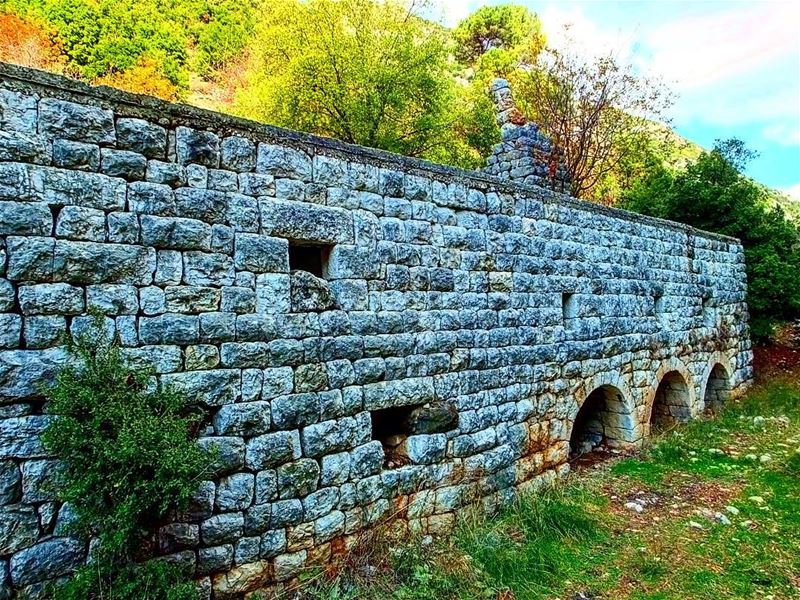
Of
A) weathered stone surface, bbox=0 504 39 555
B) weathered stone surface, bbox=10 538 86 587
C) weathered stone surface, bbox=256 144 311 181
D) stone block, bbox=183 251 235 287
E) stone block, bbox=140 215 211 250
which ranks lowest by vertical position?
weathered stone surface, bbox=10 538 86 587

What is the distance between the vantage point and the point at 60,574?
3.16 meters

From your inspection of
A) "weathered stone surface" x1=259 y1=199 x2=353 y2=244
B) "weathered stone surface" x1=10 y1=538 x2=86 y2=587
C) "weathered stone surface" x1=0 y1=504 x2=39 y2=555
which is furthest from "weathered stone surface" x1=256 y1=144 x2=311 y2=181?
"weathered stone surface" x1=10 y1=538 x2=86 y2=587

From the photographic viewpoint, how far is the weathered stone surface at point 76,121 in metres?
3.23

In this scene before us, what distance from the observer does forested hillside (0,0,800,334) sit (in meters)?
12.6

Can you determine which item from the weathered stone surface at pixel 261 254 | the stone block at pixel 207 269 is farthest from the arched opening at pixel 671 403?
the stone block at pixel 207 269

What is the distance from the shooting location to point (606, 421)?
8.23 m

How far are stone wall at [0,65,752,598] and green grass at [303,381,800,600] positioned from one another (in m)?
0.40

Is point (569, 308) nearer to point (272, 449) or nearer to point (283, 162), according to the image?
point (283, 162)

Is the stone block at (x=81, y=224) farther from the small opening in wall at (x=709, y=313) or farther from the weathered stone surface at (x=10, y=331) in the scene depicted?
the small opening in wall at (x=709, y=313)

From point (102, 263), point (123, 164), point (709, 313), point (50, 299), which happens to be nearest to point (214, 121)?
point (123, 164)

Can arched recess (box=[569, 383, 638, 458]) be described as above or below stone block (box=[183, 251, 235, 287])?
below

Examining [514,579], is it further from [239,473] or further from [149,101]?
[149,101]

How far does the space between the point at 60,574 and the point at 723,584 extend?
5236 millimetres

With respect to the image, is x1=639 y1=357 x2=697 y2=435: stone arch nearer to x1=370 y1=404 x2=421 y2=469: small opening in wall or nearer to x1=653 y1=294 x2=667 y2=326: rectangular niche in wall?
x1=653 y1=294 x2=667 y2=326: rectangular niche in wall
